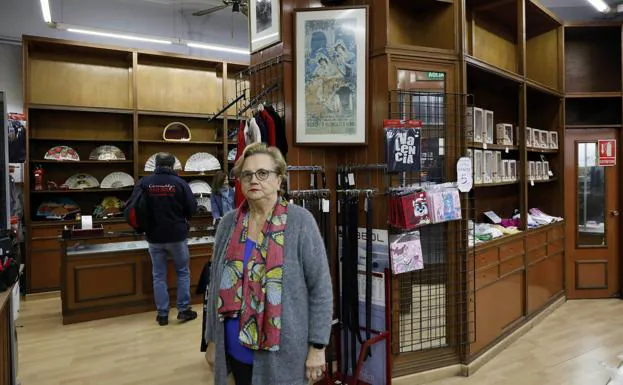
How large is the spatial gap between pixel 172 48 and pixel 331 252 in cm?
528

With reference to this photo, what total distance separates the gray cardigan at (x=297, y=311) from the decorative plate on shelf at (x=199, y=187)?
198 inches

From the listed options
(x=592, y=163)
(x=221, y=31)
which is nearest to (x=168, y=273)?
(x=221, y=31)

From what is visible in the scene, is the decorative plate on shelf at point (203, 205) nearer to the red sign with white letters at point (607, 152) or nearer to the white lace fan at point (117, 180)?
the white lace fan at point (117, 180)

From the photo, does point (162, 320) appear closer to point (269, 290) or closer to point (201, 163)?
point (201, 163)

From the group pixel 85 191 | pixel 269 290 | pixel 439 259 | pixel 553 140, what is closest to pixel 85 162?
pixel 85 191

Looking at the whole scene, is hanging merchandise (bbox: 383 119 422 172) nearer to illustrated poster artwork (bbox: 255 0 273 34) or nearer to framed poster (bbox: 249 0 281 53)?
framed poster (bbox: 249 0 281 53)

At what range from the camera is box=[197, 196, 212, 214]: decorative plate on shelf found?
21.4 ft

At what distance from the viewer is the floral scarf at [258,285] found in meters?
1.67

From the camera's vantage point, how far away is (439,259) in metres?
3.13

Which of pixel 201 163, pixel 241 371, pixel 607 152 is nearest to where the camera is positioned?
pixel 241 371

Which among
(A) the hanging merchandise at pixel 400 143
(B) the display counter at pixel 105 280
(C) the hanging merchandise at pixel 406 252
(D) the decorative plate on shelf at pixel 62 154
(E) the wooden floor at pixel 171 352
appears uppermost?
(D) the decorative plate on shelf at pixel 62 154

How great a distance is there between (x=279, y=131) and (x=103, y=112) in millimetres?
4182

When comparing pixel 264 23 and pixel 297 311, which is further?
pixel 264 23

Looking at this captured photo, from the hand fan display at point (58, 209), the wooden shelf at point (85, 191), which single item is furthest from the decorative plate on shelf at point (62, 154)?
the hand fan display at point (58, 209)
